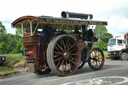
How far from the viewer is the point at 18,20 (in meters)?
8.91

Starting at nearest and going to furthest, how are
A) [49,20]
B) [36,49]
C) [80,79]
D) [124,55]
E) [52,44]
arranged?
[80,79], [52,44], [49,20], [36,49], [124,55]

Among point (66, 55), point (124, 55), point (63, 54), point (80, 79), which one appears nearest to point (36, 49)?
point (63, 54)

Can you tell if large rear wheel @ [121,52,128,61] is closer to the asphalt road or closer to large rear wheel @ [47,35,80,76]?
the asphalt road

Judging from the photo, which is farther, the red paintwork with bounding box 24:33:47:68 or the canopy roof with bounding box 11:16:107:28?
the red paintwork with bounding box 24:33:47:68

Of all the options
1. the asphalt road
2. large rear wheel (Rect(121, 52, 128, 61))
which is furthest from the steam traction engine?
large rear wheel (Rect(121, 52, 128, 61))

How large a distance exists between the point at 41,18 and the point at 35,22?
0.77 meters

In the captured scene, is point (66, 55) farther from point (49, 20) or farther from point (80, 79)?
point (49, 20)

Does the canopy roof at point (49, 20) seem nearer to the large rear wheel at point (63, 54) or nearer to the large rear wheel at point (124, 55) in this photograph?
the large rear wheel at point (63, 54)

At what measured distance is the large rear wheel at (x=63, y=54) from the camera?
26.7 feet

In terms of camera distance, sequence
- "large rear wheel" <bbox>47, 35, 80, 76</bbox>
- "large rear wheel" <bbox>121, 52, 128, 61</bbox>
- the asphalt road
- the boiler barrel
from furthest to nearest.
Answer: "large rear wheel" <bbox>121, 52, 128, 61</bbox> < the boiler barrel < "large rear wheel" <bbox>47, 35, 80, 76</bbox> < the asphalt road

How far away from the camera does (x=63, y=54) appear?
8680 mm

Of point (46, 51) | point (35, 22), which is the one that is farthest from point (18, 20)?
point (46, 51)

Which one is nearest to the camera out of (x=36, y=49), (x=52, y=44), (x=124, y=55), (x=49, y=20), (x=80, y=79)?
(x=80, y=79)

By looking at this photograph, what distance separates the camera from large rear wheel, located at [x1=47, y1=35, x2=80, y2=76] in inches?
320
